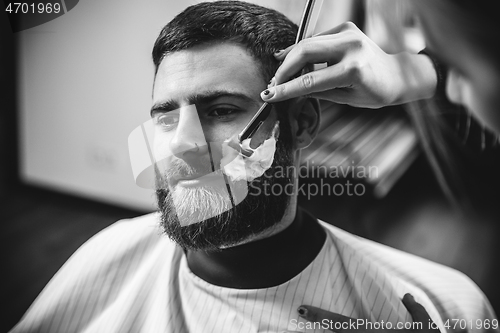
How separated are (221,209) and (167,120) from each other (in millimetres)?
275

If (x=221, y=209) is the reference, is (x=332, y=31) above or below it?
above

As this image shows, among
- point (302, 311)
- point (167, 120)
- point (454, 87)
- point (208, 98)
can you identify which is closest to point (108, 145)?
point (167, 120)

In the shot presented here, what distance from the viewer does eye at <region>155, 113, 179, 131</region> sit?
1.05 meters

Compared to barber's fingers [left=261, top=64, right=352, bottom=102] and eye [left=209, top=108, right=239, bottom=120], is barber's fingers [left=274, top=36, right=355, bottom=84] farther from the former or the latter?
eye [left=209, top=108, right=239, bottom=120]

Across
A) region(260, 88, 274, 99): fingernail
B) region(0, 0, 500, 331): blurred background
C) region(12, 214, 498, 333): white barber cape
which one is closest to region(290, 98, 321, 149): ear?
region(0, 0, 500, 331): blurred background

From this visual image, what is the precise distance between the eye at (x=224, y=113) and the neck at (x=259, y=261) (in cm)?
33

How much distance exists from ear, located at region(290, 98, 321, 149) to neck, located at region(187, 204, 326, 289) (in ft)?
0.73

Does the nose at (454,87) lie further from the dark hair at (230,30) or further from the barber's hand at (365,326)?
the barber's hand at (365,326)

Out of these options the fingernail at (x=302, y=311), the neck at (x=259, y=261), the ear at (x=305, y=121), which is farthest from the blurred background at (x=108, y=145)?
the fingernail at (x=302, y=311)

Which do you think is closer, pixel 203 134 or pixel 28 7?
pixel 203 134

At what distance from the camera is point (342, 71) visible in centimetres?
100

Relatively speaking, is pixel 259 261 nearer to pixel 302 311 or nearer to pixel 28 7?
pixel 302 311

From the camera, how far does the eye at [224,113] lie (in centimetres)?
104

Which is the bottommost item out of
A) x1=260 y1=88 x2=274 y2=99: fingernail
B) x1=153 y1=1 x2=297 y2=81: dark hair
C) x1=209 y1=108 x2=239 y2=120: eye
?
x1=209 y1=108 x2=239 y2=120: eye
